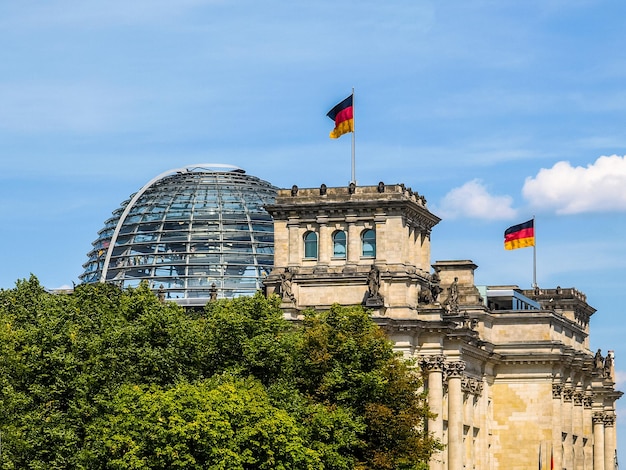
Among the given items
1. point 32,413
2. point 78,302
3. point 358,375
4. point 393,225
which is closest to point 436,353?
point 393,225

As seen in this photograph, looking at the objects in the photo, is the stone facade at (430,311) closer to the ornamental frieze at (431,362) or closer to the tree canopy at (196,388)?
the ornamental frieze at (431,362)

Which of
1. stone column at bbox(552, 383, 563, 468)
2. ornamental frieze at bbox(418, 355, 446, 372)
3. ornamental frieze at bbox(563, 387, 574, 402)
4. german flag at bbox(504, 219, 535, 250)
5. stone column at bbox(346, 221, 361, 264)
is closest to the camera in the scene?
ornamental frieze at bbox(418, 355, 446, 372)

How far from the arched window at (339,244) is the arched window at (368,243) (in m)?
1.71

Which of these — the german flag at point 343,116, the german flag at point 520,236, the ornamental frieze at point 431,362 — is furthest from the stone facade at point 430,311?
the german flag at point 520,236

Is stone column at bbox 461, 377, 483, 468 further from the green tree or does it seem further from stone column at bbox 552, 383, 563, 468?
the green tree

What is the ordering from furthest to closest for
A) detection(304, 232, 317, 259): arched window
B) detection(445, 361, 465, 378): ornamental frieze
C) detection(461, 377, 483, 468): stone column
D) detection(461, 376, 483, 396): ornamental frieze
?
1. detection(461, 377, 483, 468): stone column
2. detection(461, 376, 483, 396): ornamental frieze
3. detection(445, 361, 465, 378): ornamental frieze
4. detection(304, 232, 317, 259): arched window

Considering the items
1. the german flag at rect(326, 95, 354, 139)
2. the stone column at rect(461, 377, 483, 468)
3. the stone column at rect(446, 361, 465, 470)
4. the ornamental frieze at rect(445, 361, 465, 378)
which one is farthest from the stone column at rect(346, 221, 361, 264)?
the stone column at rect(461, 377, 483, 468)

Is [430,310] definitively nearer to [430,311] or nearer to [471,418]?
[430,311]

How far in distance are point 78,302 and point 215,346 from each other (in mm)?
10713

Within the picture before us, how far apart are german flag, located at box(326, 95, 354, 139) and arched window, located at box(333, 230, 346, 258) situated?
27.4ft

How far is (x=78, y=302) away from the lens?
437 ft

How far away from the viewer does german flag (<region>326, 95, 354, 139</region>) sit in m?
158

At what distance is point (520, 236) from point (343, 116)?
126 feet

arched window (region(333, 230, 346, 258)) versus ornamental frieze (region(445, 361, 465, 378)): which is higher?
arched window (region(333, 230, 346, 258))
